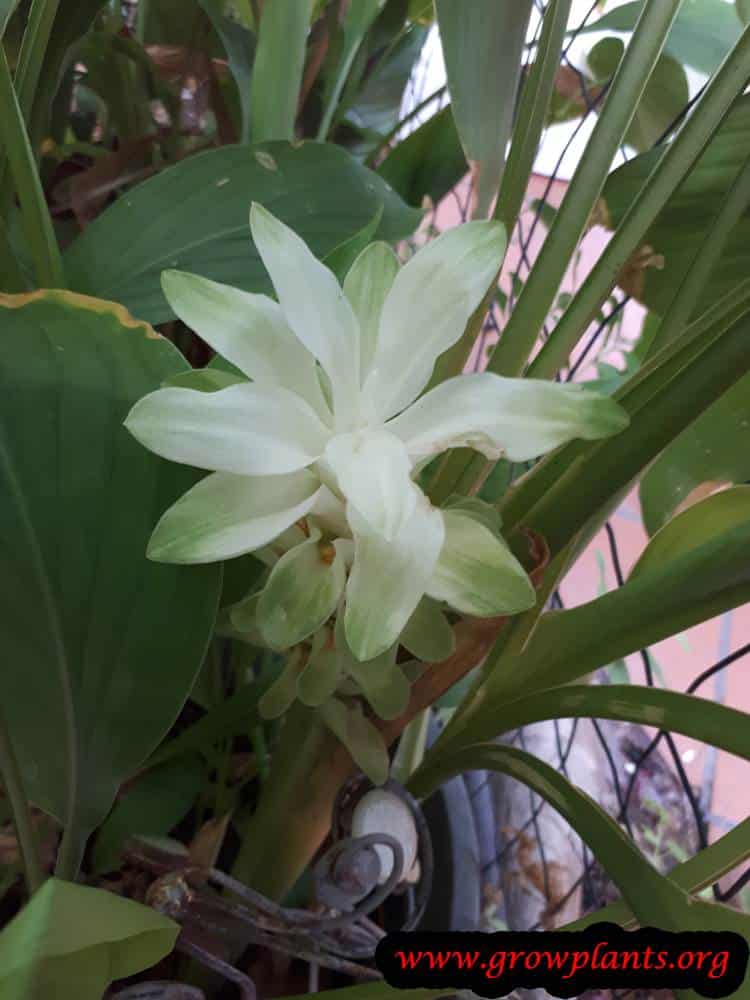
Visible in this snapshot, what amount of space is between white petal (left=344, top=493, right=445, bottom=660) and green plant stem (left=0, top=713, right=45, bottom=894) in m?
0.14

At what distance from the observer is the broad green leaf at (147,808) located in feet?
1.10

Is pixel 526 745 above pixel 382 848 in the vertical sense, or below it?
above

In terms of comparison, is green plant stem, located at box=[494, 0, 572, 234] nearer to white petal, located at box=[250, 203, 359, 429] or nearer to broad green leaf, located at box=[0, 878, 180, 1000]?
white petal, located at box=[250, 203, 359, 429]

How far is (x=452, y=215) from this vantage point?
1395 millimetres

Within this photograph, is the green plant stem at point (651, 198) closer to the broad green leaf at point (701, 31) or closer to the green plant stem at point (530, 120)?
the green plant stem at point (530, 120)

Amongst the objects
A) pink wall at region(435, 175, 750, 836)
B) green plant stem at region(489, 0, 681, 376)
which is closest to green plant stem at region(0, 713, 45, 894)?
green plant stem at region(489, 0, 681, 376)

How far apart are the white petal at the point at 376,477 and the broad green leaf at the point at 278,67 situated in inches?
9.7

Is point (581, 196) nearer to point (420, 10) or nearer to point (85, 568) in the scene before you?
point (85, 568)

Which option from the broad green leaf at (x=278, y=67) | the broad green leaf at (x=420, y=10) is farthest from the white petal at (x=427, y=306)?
the broad green leaf at (x=420, y=10)

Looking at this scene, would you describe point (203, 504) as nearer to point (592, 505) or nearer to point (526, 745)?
point (592, 505)

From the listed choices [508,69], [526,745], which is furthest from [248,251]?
[526,745]

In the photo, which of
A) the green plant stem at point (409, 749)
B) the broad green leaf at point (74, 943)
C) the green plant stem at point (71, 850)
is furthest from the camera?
the green plant stem at point (409, 749)

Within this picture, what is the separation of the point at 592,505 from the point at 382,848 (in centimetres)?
16

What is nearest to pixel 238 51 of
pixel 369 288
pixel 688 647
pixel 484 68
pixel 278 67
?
pixel 278 67
